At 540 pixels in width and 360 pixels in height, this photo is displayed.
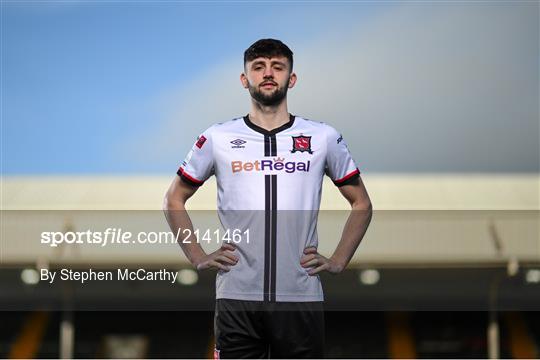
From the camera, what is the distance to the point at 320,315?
3475mm

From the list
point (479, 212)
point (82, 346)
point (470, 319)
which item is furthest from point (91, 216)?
point (470, 319)

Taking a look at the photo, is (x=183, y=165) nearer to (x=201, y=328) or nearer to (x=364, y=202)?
(x=364, y=202)

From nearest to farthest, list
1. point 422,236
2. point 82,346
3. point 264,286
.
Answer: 1. point 264,286
2. point 422,236
3. point 82,346

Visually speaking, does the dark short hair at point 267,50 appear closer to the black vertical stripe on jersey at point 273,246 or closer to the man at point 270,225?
the man at point 270,225

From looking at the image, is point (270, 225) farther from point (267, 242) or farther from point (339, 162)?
point (339, 162)

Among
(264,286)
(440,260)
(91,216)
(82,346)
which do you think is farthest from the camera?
(82,346)

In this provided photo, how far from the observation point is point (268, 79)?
353 centimetres

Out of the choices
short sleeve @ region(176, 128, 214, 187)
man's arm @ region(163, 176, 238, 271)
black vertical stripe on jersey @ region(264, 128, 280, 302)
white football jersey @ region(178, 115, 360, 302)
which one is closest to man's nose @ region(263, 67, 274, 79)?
white football jersey @ region(178, 115, 360, 302)

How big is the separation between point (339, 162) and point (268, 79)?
45 centimetres

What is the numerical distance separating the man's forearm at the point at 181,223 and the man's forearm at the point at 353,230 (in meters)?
0.59

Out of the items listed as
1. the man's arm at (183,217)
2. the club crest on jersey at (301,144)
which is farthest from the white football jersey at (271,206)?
the man's arm at (183,217)

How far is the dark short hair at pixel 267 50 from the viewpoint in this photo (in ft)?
11.7

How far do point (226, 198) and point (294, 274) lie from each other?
1.34 ft

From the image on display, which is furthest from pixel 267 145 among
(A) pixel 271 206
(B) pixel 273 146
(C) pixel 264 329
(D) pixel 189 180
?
(C) pixel 264 329
